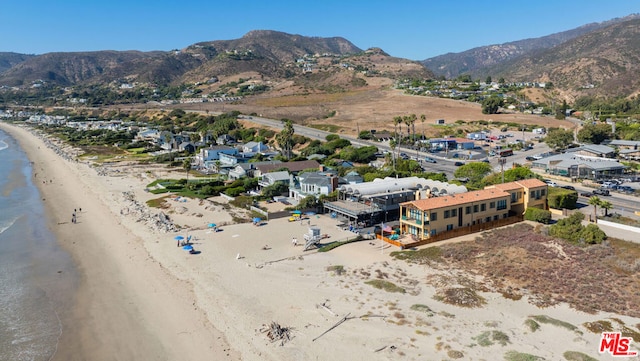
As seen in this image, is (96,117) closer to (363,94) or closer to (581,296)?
(363,94)

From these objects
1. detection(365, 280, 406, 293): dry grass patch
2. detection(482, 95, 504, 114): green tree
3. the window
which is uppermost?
detection(482, 95, 504, 114): green tree

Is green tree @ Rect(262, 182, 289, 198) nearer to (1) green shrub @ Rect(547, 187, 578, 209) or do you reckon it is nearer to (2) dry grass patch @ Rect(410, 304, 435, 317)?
(1) green shrub @ Rect(547, 187, 578, 209)

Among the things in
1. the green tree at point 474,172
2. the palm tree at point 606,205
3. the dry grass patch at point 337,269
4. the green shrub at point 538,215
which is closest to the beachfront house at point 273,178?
the green tree at point 474,172

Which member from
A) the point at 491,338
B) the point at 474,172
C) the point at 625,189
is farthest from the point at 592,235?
the point at 474,172

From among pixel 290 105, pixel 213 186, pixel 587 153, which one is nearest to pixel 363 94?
pixel 290 105

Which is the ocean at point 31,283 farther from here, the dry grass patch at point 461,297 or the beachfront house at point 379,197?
the beachfront house at point 379,197

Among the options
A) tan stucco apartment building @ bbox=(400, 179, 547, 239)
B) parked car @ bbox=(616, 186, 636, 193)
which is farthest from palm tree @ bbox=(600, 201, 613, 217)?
parked car @ bbox=(616, 186, 636, 193)
